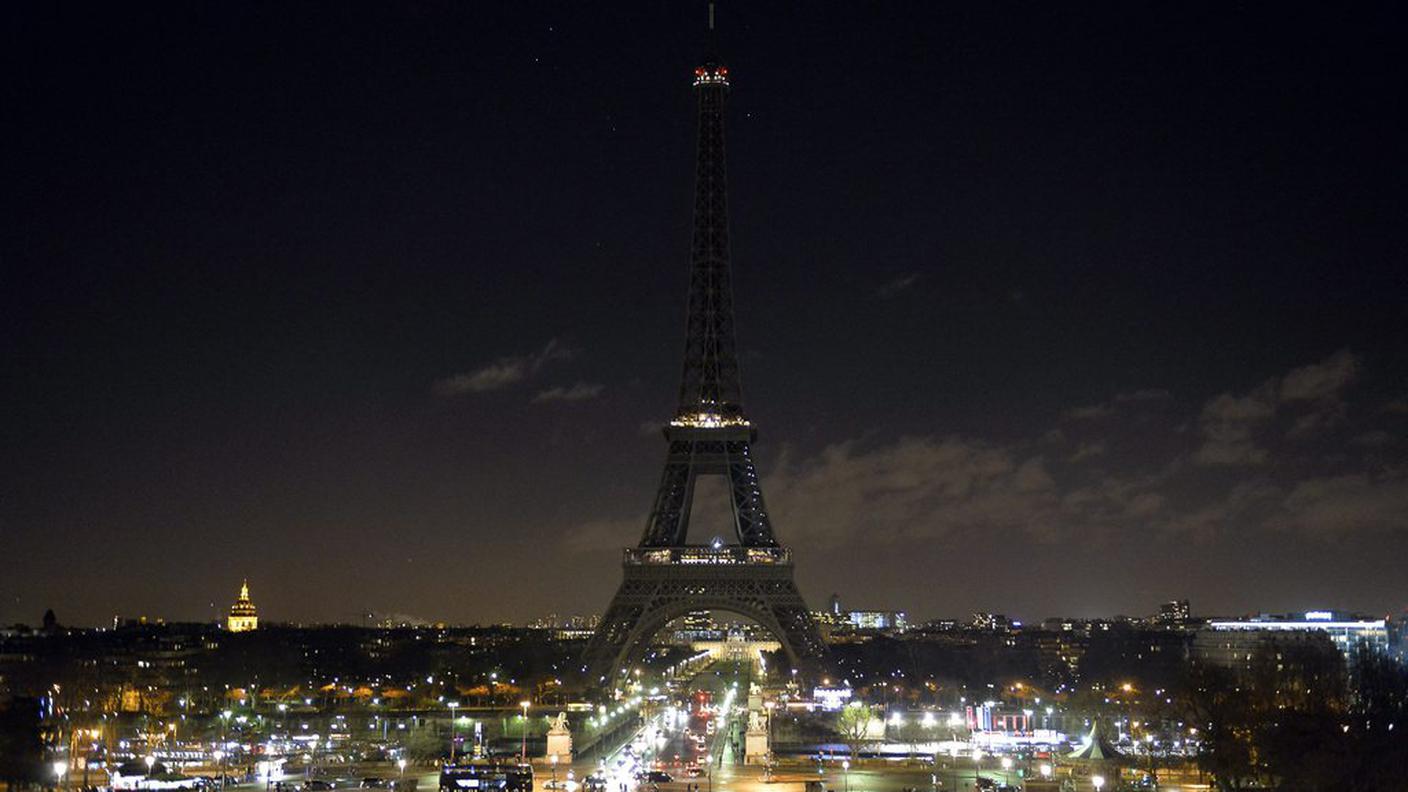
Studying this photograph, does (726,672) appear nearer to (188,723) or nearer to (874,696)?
(874,696)

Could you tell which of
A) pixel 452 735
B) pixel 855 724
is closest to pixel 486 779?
pixel 452 735

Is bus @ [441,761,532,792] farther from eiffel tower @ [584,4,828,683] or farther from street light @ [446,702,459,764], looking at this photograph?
eiffel tower @ [584,4,828,683]

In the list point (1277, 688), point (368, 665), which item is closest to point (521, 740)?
point (1277, 688)

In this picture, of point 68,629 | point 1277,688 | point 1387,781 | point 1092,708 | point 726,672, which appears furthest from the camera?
point 68,629

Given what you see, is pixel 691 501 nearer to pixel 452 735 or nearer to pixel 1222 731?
pixel 452 735

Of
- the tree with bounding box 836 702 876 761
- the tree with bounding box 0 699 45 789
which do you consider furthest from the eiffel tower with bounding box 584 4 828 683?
the tree with bounding box 0 699 45 789

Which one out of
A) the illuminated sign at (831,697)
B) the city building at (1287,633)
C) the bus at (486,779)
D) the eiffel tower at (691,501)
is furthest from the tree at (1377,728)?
the city building at (1287,633)
